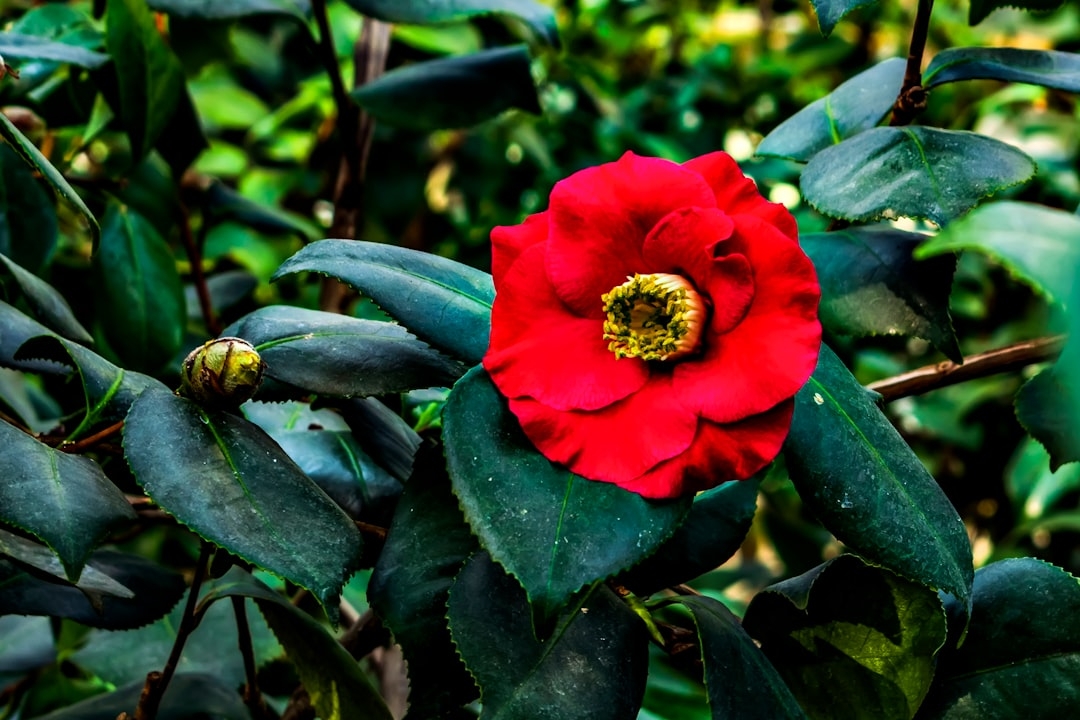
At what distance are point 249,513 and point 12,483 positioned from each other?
0.33 feet

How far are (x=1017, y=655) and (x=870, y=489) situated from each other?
0.52ft

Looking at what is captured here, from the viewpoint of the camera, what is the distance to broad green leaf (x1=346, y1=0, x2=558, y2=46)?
0.85 meters

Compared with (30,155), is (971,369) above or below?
below

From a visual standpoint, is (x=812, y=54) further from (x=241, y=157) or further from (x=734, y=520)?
(x=734, y=520)

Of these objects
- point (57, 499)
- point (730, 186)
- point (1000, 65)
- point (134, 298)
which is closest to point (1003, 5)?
point (1000, 65)

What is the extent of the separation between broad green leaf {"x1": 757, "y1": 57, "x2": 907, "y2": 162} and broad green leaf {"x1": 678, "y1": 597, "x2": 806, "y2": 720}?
1.00 feet

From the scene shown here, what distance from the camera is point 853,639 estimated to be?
528mm

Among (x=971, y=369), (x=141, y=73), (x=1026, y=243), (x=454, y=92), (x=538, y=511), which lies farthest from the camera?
(x=454, y=92)

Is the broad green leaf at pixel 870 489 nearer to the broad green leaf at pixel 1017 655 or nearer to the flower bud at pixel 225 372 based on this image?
the broad green leaf at pixel 1017 655

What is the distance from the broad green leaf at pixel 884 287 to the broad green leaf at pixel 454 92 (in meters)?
0.44

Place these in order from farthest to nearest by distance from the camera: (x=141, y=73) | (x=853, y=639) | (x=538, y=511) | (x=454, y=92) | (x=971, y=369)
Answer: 1. (x=454, y=92)
2. (x=141, y=73)
3. (x=971, y=369)
4. (x=853, y=639)
5. (x=538, y=511)

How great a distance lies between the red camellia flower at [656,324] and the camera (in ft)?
1.47

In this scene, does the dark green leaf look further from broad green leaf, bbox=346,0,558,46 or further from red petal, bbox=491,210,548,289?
broad green leaf, bbox=346,0,558,46

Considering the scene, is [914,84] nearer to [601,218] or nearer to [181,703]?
[601,218]
